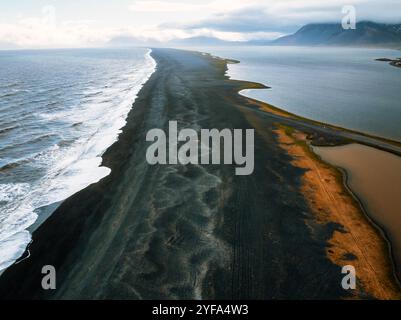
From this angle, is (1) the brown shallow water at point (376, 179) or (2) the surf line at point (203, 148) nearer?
(1) the brown shallow water at point (376, 179)

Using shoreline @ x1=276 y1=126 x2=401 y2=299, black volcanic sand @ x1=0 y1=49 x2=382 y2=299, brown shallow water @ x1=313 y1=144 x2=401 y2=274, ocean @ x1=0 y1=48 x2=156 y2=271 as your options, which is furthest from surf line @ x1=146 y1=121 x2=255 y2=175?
brown shallow water @ x1=313 y1=144 x2=401 y2=274

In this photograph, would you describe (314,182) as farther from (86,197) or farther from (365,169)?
(86,197)

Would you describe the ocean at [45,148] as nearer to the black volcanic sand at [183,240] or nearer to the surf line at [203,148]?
the black volcanic sand at [183,240]

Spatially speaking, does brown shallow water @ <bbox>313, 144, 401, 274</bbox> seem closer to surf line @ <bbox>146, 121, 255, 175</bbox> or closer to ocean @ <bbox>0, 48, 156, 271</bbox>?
surf line @ <bbox>146, 121, 255, 175</bbox>

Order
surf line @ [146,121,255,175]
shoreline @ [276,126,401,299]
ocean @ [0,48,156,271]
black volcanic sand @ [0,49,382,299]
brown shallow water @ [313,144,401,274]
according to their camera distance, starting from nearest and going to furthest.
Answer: black volcanic sand @ [0,49,382,299] → shoreline @ [276,126,401,299] → brown shallow water @ [313,144,401,274] → ocean @ [0,48,156,271] → surf line @ [146,121,255,175]

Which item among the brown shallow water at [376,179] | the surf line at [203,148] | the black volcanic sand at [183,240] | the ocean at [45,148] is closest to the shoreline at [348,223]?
the brown shallow water at [376,179]
